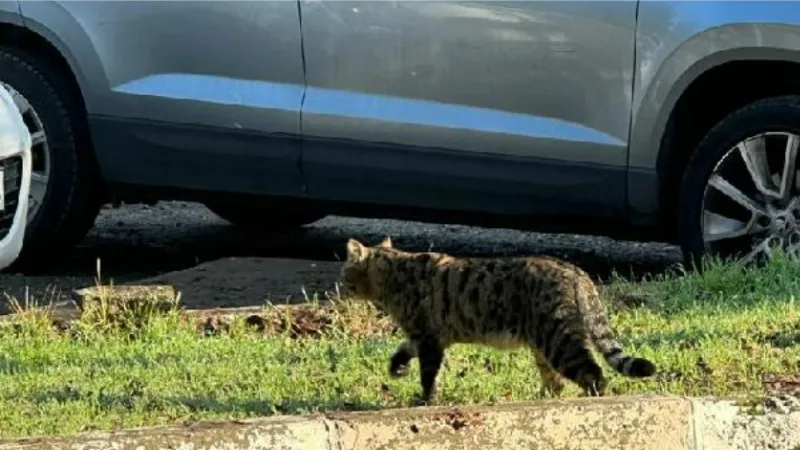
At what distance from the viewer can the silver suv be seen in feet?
25.9

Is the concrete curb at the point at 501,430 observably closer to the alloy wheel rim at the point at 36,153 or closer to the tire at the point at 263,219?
the alloy wheel rim at the point at 36,153

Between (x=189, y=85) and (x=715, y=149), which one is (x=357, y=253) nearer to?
(x=715, y=149)

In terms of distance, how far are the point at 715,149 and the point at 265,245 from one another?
10.9 feet

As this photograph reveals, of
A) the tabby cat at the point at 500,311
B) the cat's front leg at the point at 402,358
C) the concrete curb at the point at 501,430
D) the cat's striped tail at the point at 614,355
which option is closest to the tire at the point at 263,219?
the tabby cat at the point at 500,311

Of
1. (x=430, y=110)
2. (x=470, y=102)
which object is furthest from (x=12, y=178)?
(x=470, y=102)

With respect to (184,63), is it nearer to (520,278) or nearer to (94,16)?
(94,16)

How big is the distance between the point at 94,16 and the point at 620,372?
388 cm

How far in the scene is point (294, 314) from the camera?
24.1 ft

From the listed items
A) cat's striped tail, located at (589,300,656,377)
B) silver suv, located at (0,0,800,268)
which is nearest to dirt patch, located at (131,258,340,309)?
silver suv, located at (0,0,800,268)

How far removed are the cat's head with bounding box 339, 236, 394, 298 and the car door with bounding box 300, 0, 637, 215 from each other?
1.62 m

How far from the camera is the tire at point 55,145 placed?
345 inches

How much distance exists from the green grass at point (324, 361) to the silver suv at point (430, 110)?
22.8 inches

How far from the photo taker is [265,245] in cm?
1052

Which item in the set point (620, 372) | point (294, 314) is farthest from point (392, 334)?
point (620, 372)
